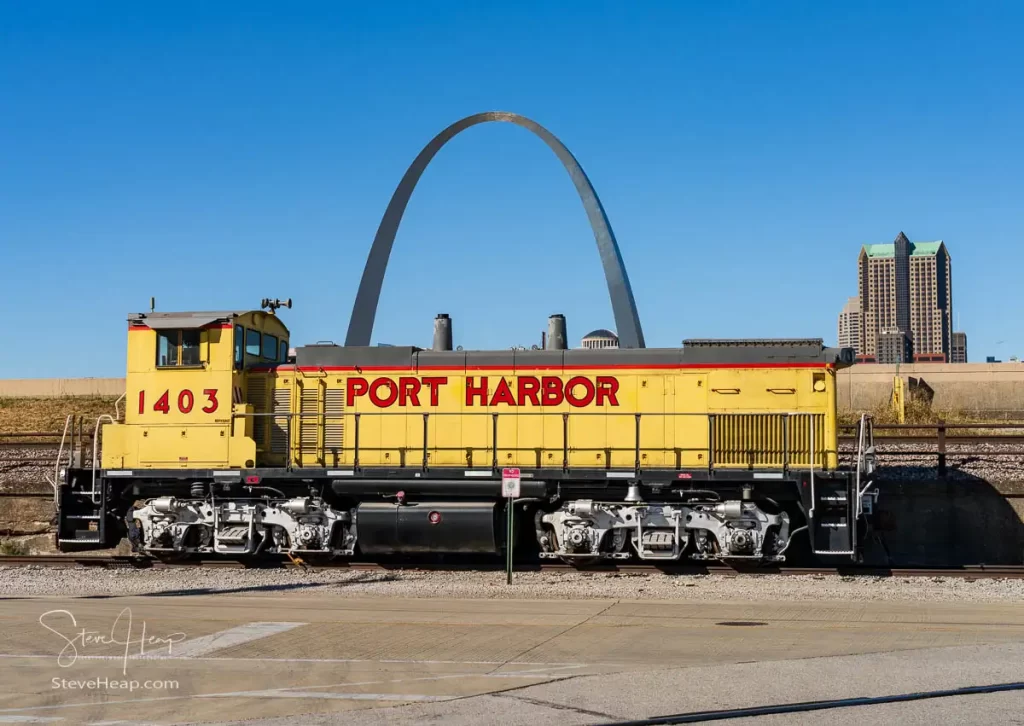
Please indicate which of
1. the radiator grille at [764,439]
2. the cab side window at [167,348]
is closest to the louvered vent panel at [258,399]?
the cab side window at [167,348]

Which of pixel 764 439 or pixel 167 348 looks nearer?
pixel 764 439

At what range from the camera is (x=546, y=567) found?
645 inches

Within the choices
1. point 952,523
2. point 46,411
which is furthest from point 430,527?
point 46,411

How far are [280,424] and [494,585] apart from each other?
469 centimetres

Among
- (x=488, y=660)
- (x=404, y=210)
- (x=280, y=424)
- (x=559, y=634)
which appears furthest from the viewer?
(x=404, y=210)

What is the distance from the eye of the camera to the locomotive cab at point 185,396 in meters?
16.8

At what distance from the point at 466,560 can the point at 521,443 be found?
2.61 metres

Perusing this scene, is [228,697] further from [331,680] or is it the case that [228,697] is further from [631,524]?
[631,524]

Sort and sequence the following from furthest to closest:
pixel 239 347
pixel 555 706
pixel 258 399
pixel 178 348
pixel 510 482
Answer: pixel 258 399 < pixel 239 347 < pixel 178 348 < pixel 510 482 < pixel 555 706

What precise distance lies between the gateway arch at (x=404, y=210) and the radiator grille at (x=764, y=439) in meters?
15.5

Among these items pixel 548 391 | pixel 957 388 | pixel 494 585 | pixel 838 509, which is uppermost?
pixel 957 388

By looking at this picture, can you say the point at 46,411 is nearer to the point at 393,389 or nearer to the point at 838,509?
the point at 393,389

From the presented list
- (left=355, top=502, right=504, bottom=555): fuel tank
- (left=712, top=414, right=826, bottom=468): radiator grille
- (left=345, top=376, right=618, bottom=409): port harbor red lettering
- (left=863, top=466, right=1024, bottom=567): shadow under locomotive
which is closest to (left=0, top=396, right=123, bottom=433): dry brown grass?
(left=345, top=376, right=618, bottom=409): port harbor red lettering

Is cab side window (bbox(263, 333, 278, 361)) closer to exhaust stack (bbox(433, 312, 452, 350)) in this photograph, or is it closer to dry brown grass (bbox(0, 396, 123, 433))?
exhaust stack (bbox(433, 312, 452, 350))
